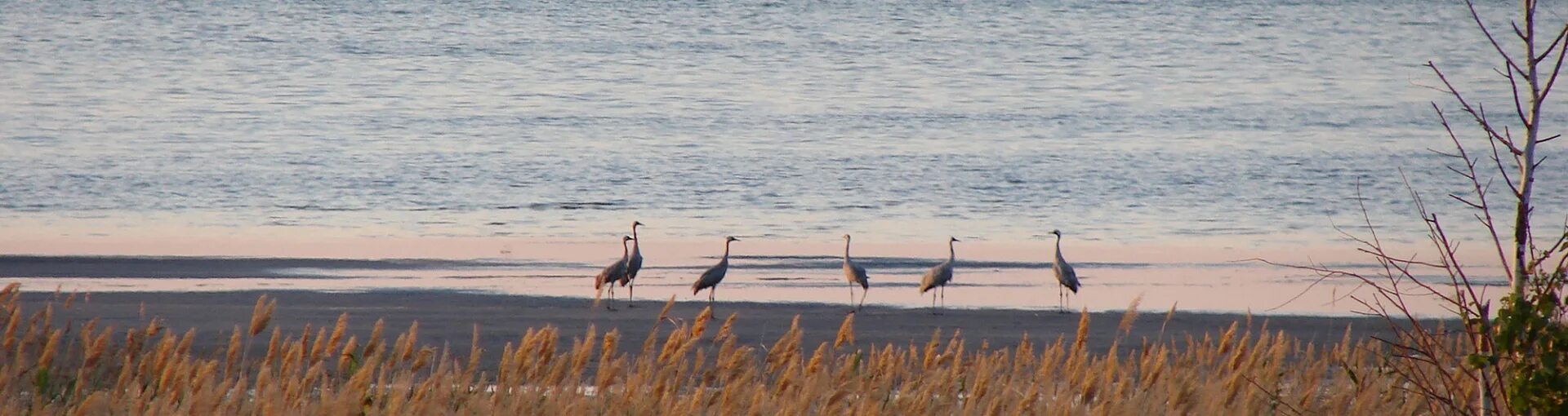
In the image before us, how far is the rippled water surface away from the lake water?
7.1 inches

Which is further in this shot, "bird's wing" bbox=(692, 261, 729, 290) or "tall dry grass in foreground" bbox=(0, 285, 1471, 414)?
"bird's wing" bbox=(692, 261, 729, 290)

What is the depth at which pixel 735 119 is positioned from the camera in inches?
1976

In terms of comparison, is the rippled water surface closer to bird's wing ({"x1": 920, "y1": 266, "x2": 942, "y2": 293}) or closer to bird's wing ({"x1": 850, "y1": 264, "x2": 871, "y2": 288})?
bird's wing ({"x1": 920, "y1": 266, "x2": 942, "y2": 293})

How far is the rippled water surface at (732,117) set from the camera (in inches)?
1198

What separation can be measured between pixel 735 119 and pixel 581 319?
113 feet

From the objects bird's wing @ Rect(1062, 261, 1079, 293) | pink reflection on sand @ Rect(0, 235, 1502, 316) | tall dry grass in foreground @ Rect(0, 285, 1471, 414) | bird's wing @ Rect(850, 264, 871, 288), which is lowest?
pink reflection on sand @ Rect(0, 235, 1502, 316)

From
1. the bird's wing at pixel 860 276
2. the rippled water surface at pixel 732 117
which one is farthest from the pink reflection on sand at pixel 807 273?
the rippled water surface at pixel 732 117

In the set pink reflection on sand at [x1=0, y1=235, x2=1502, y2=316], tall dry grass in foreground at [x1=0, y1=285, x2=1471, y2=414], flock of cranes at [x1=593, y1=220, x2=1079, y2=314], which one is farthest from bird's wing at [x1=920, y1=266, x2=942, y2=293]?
tall dry grass in foreground at [x1=0, y1=285, x2=1471, y2=414]

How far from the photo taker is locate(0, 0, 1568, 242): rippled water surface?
30.4 metres

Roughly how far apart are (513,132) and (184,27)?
120 ft

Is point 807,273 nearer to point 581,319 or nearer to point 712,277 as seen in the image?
point 712,277

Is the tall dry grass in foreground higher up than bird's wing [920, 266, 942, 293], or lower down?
higher up

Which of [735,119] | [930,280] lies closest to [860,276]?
[930,280]

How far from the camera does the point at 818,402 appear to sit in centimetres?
1055
